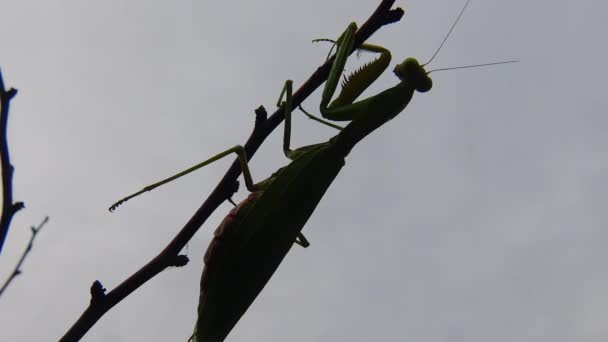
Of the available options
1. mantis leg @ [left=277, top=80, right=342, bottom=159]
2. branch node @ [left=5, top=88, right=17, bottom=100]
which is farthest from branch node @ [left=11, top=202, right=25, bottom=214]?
mantis leg @ [left=277, top=80, right=342, bottom=159]

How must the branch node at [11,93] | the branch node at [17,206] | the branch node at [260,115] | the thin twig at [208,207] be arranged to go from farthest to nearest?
the branch node at [260,115]
the thin twig at [208,207]
the branch node at [11,93]
the branch node at [17,206]

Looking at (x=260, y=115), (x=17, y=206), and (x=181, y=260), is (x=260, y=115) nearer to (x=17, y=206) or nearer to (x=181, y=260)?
(x=181, y=260)

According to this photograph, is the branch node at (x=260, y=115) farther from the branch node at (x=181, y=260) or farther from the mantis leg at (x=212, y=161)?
the branch node at (x=181, y=260)

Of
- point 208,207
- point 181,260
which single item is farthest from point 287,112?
point 181,260

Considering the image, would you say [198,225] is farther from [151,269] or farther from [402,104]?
[402,104]

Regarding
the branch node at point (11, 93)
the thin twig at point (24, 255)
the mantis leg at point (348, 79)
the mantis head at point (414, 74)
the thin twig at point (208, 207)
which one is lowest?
the mantis head at point (414, 74)

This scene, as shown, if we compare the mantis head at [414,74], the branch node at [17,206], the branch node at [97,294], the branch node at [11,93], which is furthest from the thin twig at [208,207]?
the branch node at [11,93]

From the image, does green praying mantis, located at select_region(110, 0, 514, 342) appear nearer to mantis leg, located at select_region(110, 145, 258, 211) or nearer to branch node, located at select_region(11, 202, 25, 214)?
mantis leg, located at select_region(110, 145, 258, 211)
